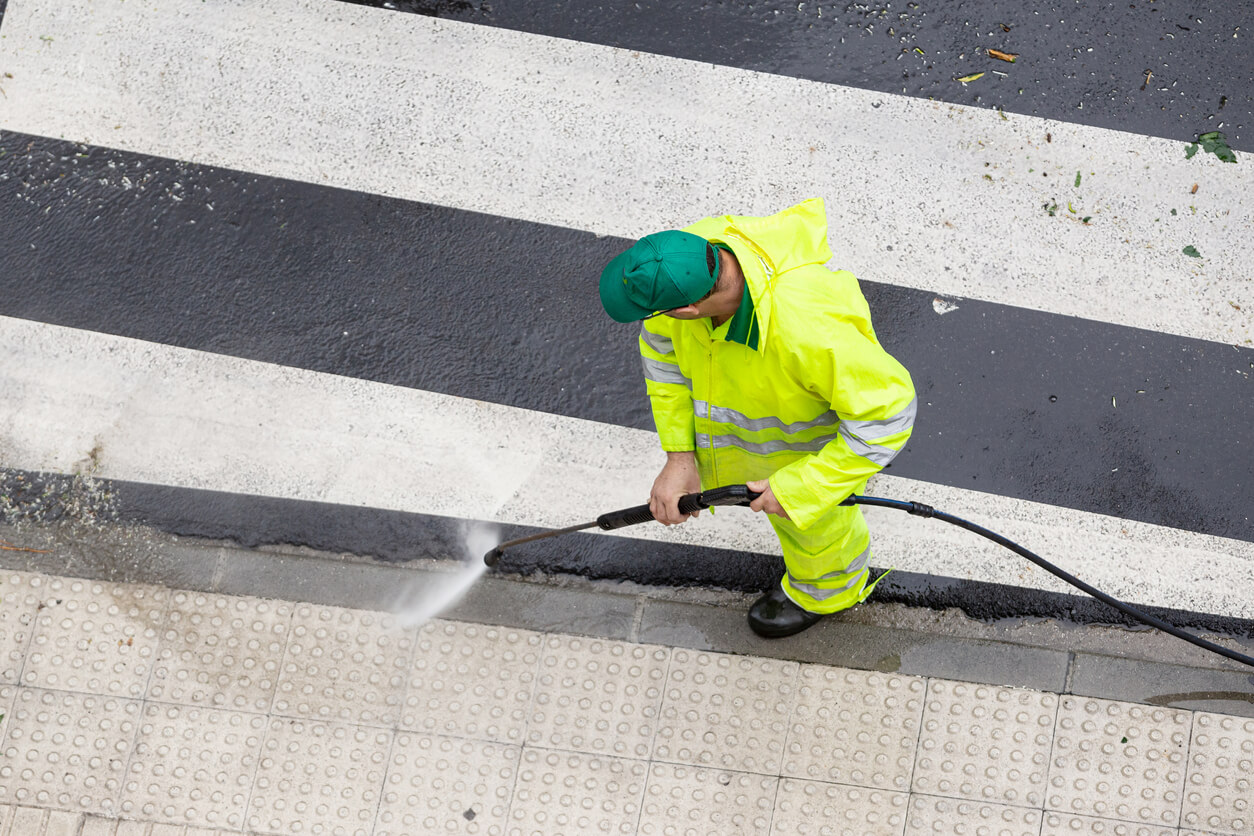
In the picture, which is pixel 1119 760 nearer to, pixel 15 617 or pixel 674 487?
pixel 674 487

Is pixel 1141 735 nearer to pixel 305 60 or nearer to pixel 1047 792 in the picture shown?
pixel 1047 792

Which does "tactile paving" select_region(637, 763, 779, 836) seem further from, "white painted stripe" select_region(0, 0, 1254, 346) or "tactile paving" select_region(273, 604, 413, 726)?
"white painted stripe" select_region(0, 0, 1254, 346)

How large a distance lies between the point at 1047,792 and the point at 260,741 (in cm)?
334

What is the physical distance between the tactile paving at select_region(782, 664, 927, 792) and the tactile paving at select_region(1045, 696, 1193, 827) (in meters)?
0.64

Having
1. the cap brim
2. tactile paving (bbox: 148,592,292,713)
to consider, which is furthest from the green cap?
tactile paving (bbox: 148,592,292,713)

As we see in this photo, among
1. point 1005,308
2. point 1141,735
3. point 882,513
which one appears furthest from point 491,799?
point 1005,308

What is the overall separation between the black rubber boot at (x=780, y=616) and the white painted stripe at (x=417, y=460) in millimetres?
286

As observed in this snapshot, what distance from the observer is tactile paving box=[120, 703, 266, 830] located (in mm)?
3799

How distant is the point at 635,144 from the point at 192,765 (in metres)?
3.39

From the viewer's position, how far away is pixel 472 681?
12.9 feet

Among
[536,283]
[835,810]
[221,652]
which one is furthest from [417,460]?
[835,810]

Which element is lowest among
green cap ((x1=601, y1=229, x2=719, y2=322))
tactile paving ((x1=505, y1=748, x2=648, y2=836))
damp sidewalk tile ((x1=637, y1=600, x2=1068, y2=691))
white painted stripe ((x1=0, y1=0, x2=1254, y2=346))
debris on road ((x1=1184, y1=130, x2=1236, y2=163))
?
tactile paving ((x1=505, y1=748, x2=648, y2=836))

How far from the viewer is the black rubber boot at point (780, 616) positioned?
388 cm

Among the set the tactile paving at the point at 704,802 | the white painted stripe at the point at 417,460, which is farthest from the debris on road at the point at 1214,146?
the tactile paving at the point at 704,802
